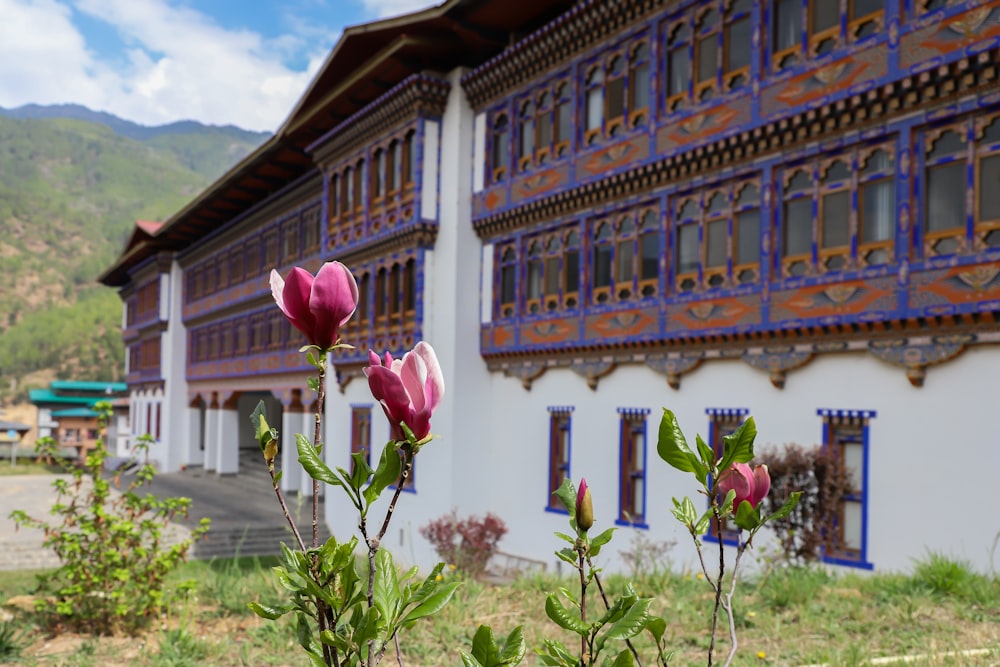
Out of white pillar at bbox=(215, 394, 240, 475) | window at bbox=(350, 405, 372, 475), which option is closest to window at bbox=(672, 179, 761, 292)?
window at bbox=(350, 405, 372, 475)

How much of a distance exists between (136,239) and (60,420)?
13985mm

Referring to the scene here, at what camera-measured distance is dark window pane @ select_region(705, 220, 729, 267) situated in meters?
12.5

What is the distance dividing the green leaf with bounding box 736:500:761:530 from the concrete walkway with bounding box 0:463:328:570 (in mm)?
11431

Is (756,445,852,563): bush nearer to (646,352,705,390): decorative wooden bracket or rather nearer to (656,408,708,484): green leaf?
(646,352,705,390): decorative wooden bracket

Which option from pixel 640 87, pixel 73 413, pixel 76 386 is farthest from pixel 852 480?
pixel 76 386

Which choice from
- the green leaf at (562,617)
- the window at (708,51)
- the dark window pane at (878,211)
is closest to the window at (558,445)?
the window at (708,51)

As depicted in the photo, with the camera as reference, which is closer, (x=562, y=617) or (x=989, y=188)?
(x=562, y=617)

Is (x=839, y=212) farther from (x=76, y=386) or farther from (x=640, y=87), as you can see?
(x=76, y=386)

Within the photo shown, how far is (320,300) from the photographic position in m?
1.92

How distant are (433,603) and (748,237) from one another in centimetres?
1091

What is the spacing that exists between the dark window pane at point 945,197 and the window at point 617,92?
4.82 m

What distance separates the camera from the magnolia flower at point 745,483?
2.37 metres

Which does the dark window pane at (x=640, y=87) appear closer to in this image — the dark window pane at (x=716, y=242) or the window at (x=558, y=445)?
the dark window pane at (x=716, y=242)

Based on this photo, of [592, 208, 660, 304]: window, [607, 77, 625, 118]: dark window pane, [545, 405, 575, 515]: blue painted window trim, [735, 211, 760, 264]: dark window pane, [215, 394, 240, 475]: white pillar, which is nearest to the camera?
[735, 211, 760, 264]: dark window pane
